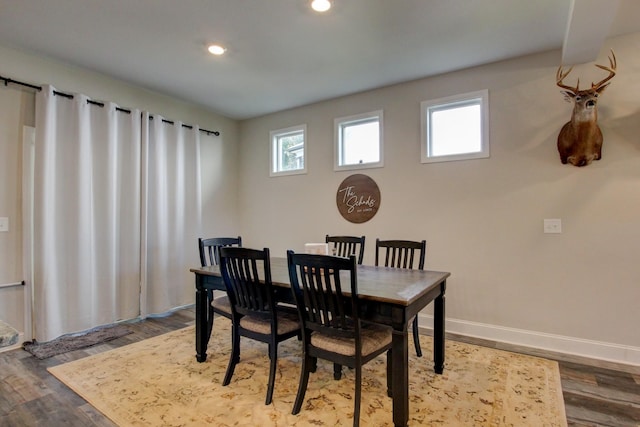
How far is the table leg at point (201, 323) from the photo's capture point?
9.10 ft

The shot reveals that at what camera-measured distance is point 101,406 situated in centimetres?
214

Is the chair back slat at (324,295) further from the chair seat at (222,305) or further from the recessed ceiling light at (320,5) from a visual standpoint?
the recessed ceiling light at (320,5)

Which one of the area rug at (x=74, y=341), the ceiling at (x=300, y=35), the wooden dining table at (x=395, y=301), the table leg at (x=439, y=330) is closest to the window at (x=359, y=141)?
the ceiling at (x=300, y=35)

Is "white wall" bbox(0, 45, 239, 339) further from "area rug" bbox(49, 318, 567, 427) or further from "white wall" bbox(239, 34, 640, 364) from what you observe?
"white wall" bbox(239, 34, 640, 364)

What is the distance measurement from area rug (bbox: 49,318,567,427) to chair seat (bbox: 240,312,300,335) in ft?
1.36

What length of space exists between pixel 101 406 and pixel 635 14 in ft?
15.3

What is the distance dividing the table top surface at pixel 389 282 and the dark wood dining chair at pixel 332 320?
135 mm

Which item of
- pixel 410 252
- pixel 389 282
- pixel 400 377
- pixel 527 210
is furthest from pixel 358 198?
pixel 400 377

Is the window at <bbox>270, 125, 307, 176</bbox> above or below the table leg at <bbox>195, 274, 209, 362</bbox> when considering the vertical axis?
above

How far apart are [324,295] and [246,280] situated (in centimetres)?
62

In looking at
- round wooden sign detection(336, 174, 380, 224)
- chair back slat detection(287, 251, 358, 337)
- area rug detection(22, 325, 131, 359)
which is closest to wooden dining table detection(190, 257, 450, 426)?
chair back slat detection(287, 251, 358, 337)

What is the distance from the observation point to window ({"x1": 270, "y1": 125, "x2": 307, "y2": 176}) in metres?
4.68

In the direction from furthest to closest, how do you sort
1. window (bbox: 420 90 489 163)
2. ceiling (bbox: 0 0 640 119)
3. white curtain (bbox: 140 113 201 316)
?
white curtain (bbox: 140 113 201 316)
window (bbox: 420 90 489 163)
ceiling (bbox: 0 0 640 119)

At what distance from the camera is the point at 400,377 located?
73.9 inches
